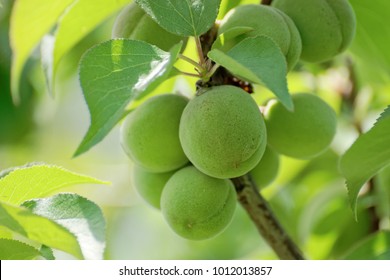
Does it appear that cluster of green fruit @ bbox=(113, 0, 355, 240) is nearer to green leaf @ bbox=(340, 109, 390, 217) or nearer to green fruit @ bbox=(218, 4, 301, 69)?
green fruit @ bbox=(218, 4, 301, 69)

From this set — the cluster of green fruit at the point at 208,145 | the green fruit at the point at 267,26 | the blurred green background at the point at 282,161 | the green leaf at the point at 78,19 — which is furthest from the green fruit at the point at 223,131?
the green leaf at the point at 78,19

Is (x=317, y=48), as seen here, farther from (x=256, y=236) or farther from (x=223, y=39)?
(x=256, y=236)

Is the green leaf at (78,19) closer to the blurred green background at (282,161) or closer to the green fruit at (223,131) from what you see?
the blurred green background at (282,161)

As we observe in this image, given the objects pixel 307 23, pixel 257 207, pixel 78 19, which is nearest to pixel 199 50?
pixel 307 23

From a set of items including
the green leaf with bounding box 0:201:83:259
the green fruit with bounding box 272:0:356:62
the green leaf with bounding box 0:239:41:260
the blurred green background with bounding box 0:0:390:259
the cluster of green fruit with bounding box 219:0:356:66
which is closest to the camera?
the green leaf with bounding box 0:201:83:259

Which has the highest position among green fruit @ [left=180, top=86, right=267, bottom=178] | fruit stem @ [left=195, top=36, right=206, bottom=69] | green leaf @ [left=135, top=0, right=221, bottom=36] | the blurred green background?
green leaf @ [left=135, top=0, right=221, bottom=36]

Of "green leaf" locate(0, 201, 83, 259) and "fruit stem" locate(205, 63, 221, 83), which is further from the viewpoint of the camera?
"fruit stem" locate(205, 63, 221, 83)

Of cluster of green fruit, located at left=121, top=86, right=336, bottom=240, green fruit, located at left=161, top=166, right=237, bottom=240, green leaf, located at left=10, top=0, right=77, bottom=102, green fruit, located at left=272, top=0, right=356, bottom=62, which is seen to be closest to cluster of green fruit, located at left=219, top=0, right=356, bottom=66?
green fruit, located at left=272, top=0, right=356, bottom=62

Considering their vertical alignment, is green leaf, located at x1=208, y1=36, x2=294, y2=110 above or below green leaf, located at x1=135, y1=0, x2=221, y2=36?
below
